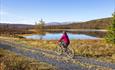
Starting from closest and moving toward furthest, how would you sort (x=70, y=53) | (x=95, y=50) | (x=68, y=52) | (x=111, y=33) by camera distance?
(x=70, y=53)
(x=68, y=52)
(x=95, y=50)
(x=111, y=33)

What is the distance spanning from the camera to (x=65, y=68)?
1569 centimetres

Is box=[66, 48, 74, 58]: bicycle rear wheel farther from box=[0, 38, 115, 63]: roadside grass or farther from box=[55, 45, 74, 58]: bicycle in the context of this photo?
box=[0, 38, 115, 63]: roadside grass

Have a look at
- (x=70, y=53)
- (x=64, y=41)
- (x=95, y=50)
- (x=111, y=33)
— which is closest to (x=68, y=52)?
(x=70, y=53)

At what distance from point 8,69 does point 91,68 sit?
21.4 feet

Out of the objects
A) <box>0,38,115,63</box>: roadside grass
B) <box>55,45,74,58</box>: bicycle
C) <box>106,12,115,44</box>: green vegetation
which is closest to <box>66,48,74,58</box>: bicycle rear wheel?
<box>55,45,74,58</box>: bicycle

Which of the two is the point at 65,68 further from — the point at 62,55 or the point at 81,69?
the point at 62,55

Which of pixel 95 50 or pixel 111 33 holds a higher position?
pixel 111 33

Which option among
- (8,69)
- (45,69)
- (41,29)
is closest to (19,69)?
(8,69)

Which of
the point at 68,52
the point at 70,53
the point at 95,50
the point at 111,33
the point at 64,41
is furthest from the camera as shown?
the point at 111,33

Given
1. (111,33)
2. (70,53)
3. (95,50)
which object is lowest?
(95,50)

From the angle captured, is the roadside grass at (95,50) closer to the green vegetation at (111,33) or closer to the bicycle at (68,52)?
the bicycle at (68,52)

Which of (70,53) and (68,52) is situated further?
(68,52)

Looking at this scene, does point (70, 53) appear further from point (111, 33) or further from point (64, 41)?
point (111, 33)

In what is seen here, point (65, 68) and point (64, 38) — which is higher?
point (64, 38)
